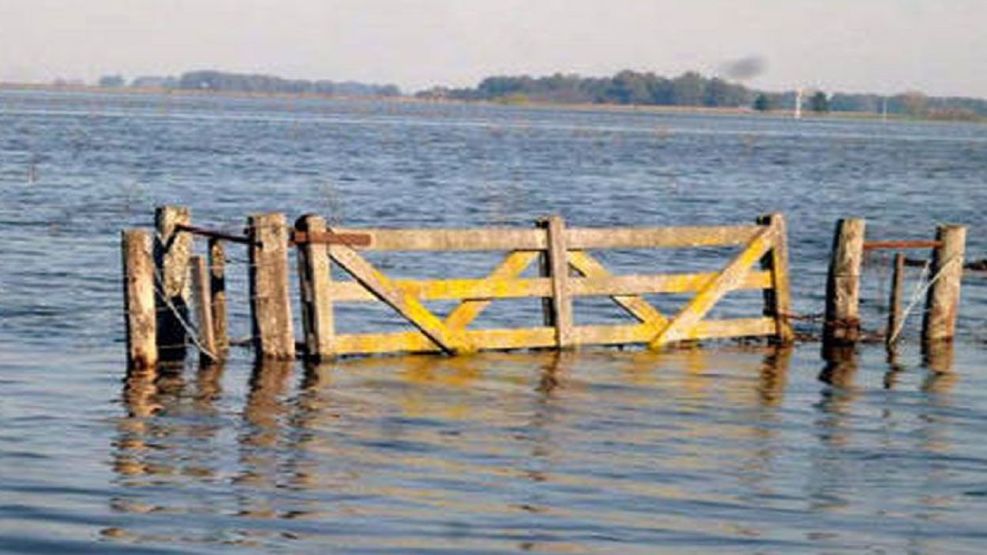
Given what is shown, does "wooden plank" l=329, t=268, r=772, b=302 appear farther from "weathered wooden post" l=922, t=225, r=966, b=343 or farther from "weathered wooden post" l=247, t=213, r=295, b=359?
"weathered wooden post" l=922, t=225, r=966, b=343

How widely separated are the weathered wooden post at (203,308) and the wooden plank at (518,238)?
1.34 metres

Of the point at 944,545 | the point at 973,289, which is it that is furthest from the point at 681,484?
the point at 973,289

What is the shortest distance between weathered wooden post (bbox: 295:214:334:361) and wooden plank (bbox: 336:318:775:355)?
25cm

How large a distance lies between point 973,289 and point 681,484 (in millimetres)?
18105

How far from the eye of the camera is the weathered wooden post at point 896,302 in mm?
22844

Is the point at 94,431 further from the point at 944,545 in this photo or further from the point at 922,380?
the point at 922,380

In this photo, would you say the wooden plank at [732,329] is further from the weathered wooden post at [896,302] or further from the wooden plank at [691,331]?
the weathered wooden post at [896,302]

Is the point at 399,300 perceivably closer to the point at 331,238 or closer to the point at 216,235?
the point at 331,238

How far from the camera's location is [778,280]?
22.8 metres

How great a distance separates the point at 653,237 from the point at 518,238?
171 cm

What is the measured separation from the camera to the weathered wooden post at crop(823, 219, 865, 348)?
2256 centimetres

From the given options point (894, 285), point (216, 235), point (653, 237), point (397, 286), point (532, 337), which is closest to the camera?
point (216, 235)

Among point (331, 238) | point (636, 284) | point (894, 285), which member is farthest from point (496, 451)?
point (894, 285)

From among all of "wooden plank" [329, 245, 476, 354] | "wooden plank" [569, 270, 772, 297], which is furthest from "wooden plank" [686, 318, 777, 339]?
"wooden plank" [329, 245, 476, 354]
